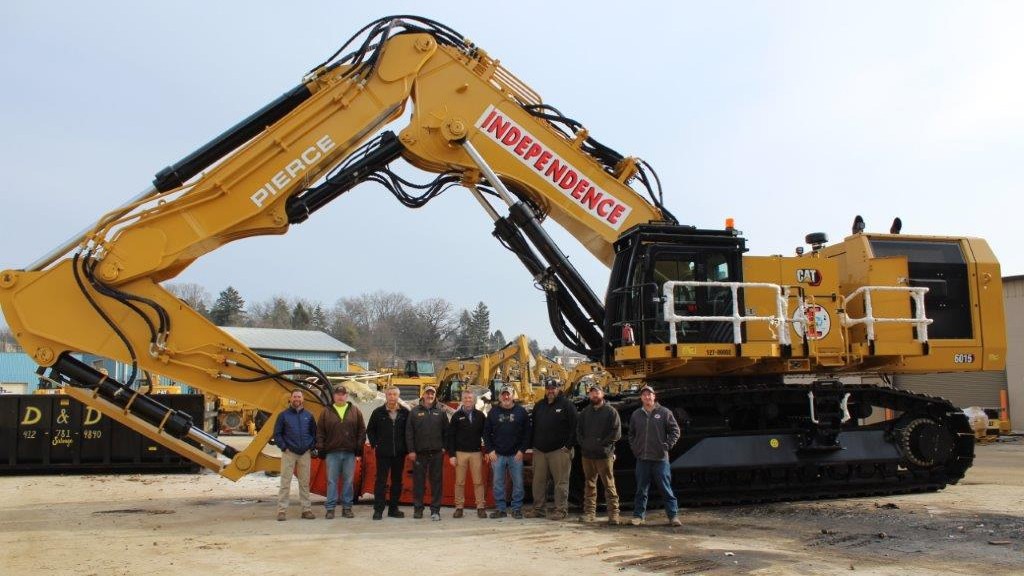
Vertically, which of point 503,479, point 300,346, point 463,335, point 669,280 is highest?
point 463,335

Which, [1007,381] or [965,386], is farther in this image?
[965,386]

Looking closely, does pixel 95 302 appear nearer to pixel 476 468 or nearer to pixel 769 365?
pixel 476 468

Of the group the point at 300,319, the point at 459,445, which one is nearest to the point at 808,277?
the point at 459,445

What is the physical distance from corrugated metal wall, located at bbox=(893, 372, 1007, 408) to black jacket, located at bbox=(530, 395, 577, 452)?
22546 mm

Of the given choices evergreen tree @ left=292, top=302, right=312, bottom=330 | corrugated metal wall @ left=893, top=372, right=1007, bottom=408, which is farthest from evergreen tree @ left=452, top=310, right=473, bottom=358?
corrugated metal wall @ left=893, top=372, right=1007, bottom=408

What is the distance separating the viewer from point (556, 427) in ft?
35.2

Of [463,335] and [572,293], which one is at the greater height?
[463,335]

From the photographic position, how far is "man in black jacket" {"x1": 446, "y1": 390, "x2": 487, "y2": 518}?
10.9 meters

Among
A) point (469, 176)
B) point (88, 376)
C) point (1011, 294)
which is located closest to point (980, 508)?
point (469, 176)

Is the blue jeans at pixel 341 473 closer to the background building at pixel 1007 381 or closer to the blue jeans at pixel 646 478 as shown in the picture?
the blue jeans at pixel 646 478

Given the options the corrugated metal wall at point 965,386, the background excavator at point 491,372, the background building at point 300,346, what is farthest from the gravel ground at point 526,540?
the background building at point 300,346

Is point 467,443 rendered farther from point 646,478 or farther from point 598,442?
point 646,478

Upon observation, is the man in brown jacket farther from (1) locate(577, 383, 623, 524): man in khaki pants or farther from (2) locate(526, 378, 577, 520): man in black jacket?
(1) locate(577, 383, 623, 524): man in khaki pants

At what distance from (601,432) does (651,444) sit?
0.65m
